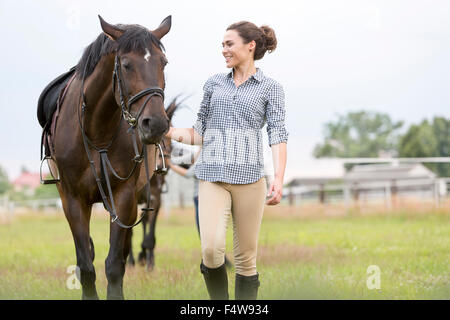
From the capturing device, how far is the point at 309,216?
56.6 ft

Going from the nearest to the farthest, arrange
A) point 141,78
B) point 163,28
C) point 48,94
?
point 141,78 < point 163,28 < point 48,94

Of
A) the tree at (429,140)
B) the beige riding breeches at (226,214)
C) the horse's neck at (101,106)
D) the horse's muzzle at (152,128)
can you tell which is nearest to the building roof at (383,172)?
the tree at (429,140)

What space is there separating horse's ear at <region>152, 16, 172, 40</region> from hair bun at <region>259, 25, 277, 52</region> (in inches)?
29.7

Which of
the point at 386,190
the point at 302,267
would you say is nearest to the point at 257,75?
the point at 302,267

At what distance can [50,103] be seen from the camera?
17.4ft

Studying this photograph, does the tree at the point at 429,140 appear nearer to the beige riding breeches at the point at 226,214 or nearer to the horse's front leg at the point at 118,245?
the horse's front leg at the point at 118,245

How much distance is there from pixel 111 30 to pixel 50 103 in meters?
1.46

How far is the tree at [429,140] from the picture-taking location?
5141 centimetres

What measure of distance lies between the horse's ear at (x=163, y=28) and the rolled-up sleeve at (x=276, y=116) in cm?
97

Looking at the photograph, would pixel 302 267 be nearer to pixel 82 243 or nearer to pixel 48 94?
pixel 82 243

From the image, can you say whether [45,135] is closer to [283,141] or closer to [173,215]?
[283,141]

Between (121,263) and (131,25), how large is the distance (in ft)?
6.27

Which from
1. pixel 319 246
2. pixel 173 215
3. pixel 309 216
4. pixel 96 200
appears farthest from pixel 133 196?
pixel 173 215

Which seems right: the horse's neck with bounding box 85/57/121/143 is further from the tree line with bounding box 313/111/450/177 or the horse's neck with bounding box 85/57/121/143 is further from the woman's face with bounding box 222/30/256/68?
the tree line with bounding box 313/111/450/177
